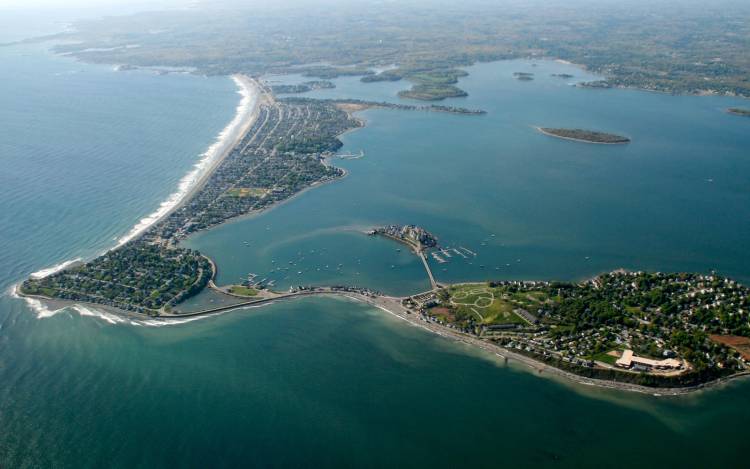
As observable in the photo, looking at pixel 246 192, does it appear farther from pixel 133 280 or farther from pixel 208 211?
pixel 133 280

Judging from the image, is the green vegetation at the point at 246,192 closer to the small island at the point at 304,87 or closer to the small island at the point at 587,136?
the small island at the point at 587,136

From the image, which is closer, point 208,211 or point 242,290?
point 242,290

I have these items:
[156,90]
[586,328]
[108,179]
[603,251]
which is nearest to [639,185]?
[603,251]

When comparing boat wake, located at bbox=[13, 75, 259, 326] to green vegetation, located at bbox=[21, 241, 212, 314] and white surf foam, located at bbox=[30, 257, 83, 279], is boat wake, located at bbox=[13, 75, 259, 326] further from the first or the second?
green vegetation, located at bbox=[21, 241, 212, 314]

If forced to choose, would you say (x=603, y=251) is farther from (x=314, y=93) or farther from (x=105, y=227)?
(x=314, y=93)

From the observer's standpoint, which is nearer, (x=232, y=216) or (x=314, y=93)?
(x=232, y=216)

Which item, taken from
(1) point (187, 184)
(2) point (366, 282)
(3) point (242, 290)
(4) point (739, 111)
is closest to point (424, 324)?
(2) point (366, 282)
